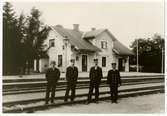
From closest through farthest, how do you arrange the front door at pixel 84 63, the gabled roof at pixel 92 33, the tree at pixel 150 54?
the tree at pixel 150 54, the front door at pixel 84 63, the gabled roof at pixel 92 33

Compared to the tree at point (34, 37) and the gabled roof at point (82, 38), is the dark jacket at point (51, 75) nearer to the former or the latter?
the tree at point (34, 37)

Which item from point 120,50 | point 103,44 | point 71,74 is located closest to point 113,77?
point 71,74

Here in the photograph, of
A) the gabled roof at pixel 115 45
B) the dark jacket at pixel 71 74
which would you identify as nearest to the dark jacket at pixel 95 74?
the dark jacket at pixel 71 74

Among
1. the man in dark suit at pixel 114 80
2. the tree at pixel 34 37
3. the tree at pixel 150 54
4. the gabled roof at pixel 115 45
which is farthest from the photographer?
the gabled roof at pixel 115 45

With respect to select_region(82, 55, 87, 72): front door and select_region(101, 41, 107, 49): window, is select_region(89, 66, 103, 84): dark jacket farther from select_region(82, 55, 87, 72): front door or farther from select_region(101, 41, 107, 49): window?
select_region(101, 41, 107, 49): window

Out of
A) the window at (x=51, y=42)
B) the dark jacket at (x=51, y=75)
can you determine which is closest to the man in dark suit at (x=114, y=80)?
the dark jacket at (x=51, y=75)

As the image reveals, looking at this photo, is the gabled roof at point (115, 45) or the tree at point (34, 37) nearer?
the tree at point (34, 37)

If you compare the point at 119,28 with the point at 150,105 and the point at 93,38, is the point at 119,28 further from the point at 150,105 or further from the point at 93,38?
the point at 93,38

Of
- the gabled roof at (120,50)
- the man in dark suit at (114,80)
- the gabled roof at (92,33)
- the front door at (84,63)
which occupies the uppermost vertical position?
the gabled roof at (92,33)

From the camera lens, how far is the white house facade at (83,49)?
20.2m

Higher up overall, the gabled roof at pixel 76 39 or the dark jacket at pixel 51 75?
the gabled roof at pixel 76 39

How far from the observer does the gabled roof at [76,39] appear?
20.2m

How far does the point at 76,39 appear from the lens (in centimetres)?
2138

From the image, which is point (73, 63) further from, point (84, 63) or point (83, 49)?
point (84, 63)
